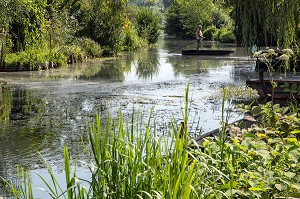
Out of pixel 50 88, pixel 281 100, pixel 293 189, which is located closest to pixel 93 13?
pixel 50 88

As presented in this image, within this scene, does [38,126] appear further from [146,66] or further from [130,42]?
[130,42]

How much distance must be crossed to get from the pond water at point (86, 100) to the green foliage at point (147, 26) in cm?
1805

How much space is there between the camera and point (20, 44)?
2738 cm

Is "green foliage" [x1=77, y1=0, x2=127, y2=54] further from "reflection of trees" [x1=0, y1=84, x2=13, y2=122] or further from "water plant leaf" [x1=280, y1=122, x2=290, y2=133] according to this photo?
"water plant leaf" [x1=280, y1=122, x2=290, y2=133]

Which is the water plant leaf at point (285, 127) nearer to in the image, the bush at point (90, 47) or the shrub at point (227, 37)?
the bush at point (90, 47)

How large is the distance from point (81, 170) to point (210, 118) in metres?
5.25

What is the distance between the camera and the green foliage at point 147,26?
48.4m

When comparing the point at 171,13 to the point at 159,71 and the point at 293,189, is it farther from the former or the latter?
the point at 293,189

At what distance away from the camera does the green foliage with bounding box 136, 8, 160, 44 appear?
4841 cm

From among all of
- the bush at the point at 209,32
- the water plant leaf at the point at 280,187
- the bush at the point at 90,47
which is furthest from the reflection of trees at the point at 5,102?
the bush at the point at 209,32

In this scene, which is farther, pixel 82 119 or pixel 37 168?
pixel 82 119

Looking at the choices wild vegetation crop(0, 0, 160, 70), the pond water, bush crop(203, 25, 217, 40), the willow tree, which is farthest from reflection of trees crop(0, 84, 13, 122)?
bush crop(203, 25, 217, 40)

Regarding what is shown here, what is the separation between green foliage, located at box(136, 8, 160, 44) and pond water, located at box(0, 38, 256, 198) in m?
18.0

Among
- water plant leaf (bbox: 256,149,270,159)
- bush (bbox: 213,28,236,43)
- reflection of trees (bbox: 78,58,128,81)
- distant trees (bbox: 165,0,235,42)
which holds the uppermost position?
distant trees (bbox: 165,0,235,42)
